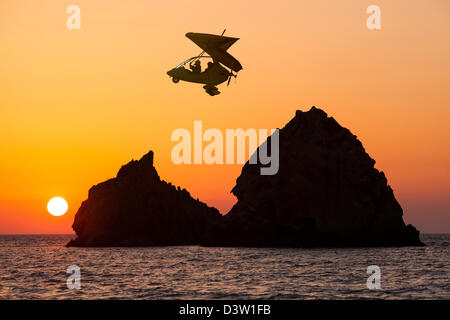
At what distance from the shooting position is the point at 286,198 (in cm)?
10650

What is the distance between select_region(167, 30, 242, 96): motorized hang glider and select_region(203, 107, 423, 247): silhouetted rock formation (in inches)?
3597

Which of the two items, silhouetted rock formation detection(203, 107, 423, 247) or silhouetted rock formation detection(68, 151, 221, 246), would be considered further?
silhouetted rock formation detection(68, 151, 221, 246)

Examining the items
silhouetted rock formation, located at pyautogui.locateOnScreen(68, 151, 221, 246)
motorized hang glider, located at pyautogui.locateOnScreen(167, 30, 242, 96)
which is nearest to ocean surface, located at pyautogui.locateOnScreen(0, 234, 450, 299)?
motorized hang glider, located at pyautogui.locateOnScreen(167, 30, 242, 96)

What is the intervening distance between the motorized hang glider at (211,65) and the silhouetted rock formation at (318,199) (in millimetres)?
91356

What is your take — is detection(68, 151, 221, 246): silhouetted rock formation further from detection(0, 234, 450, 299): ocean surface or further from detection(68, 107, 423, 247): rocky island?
detection(0, 234, 450, 299): ocean surface

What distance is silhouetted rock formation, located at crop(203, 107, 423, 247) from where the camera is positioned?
105 meters

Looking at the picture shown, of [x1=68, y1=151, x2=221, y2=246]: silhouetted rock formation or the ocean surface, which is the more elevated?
[x1=68, y1=151, x2=221, y2=246]: silhouetted rock formation

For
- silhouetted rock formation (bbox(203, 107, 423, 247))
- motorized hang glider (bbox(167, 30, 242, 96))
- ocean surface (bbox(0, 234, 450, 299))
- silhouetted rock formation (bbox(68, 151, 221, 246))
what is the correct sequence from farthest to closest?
silhouetted rock formation (bbox(68, 151, 221, 246))
silhouetted rock formation (bbox(203, 107, 423, 247))
ocean surface (bbox(0, 234, 450, 299))
motorized hang glider (bbox(167, 30, 242, 96))

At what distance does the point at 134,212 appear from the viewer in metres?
132

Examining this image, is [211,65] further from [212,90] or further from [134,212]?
[134,212]

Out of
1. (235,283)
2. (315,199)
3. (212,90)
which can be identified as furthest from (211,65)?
(315,199)

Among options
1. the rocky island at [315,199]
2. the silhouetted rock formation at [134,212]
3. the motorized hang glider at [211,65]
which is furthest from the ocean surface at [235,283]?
the silhouetted rock formation at [134,212]

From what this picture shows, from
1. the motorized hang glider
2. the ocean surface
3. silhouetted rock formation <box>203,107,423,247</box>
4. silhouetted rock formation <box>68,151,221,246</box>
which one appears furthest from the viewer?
silhouetted rock formation <box>68,151,221,246</box>
